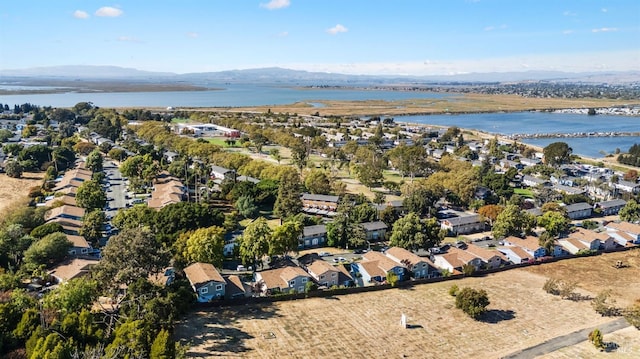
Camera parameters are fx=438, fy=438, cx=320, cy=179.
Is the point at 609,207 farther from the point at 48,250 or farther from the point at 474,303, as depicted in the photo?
the point at 48,250

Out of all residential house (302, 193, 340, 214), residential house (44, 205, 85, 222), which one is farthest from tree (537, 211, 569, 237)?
residential house (44, 205, 85, 222)

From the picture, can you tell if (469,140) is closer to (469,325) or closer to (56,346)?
(469,325)

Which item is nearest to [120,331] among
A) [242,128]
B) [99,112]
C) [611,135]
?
[242,128]

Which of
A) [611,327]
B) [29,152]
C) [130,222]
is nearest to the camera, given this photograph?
[611,327]

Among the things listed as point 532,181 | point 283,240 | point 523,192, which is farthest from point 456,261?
point 532,181

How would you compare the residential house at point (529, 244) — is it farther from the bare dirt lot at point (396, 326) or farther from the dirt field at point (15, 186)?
the dirt field at point (15, 186)
